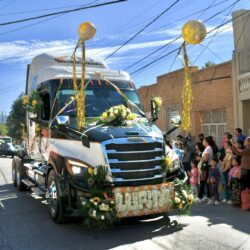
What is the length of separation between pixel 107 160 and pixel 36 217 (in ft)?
8.05

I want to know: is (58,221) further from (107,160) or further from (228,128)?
(228,128)

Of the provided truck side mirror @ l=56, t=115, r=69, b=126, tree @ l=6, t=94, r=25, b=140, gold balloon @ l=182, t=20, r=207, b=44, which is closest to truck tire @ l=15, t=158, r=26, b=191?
tree @ l=6, t=94, r=25, b=140

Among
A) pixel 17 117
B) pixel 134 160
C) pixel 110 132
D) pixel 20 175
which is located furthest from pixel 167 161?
pixel 17 117

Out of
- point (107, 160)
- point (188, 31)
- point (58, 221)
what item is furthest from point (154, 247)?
point (188, 31)

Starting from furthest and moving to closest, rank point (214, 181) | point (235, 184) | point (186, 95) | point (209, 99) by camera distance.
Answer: point (209, 99) → point (214, 181) → point (235, 184) → point (186, 95)

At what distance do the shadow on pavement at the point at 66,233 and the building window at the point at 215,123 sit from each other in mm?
10649

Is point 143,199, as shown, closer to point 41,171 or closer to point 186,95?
point 186,95

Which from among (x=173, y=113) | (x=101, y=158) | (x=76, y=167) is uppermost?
(x=173, y=113)

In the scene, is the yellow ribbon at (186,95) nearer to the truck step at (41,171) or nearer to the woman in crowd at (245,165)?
the woman in crowd at (245,165)

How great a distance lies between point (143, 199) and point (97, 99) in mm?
2513

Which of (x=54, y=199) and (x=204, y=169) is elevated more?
(x=204, y=169)

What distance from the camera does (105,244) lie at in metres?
6.05

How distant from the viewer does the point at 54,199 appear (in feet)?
23.3

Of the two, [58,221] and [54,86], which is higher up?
[54,86]
